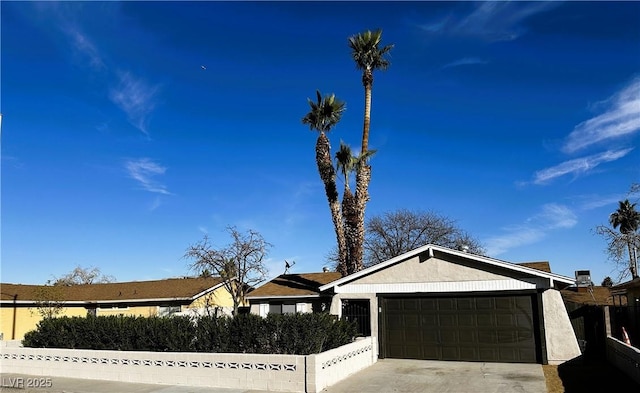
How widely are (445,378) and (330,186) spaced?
11648 mm

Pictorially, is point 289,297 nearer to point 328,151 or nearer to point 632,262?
point 328,151

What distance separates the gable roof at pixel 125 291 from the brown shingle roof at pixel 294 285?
5.51 metres

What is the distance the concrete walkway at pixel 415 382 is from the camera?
41.3ft

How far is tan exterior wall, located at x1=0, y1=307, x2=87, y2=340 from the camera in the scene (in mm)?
28531

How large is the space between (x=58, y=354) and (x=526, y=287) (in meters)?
14.9

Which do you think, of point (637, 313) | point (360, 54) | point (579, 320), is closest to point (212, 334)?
point (579, 320)

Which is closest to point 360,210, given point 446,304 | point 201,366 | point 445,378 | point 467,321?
point 446,304

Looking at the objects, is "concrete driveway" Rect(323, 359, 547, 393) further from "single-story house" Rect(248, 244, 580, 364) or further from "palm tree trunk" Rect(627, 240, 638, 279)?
"palm tree trunk" Rect(627, 240, 638, 279)

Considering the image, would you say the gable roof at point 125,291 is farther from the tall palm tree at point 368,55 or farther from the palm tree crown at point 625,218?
the palm tree crown at point 625,218

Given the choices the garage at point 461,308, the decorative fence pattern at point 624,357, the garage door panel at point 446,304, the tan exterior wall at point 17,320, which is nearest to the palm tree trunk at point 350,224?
the garage at point 461,308

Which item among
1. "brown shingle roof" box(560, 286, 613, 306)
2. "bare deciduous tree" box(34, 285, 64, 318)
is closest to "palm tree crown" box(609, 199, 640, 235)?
"brown shingle roof" box(560, 286, 613, 306)

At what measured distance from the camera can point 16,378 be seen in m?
15.2

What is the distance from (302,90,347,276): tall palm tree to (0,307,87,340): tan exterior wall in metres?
15.9

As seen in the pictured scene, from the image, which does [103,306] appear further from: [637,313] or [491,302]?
[637,313]
